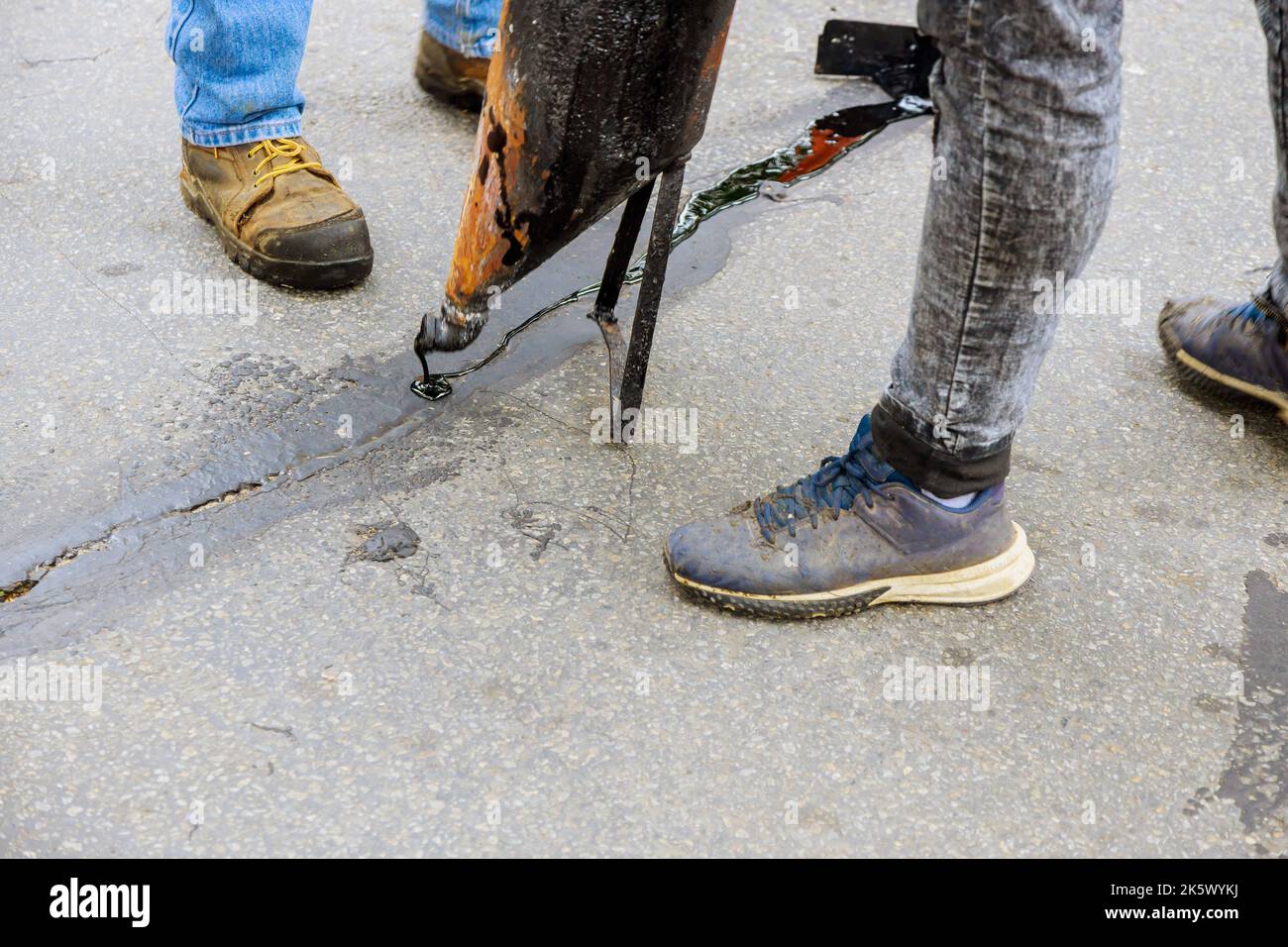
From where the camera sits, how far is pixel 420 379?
6.96ft

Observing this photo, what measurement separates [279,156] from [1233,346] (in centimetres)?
186

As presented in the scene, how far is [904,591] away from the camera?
1.73 metres

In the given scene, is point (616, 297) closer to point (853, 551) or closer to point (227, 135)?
point (853, 551)

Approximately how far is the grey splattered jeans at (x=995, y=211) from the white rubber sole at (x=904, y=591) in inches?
5.6

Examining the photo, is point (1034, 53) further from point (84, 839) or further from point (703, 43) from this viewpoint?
point (84, 839)

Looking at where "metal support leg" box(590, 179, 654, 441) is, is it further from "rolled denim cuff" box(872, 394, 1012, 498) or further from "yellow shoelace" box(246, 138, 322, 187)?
"yellow shoelace" box(246, 138, 322, 187)

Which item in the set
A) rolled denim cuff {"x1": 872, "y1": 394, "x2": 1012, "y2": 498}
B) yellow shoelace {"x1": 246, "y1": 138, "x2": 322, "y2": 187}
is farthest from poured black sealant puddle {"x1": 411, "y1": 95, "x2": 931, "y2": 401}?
rolled denim cuff {"x1": 872, "y1": 394, "x2": 1012, "y2": 498}

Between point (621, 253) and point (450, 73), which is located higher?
point (621, 253)

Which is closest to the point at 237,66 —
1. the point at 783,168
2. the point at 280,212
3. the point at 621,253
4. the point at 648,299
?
the point at 280,212

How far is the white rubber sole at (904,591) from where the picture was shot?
5.59 ft

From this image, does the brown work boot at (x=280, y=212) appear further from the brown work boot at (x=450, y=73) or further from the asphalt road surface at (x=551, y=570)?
the brown work boot at (x=450, y=73)

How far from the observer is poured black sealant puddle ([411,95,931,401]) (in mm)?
2375

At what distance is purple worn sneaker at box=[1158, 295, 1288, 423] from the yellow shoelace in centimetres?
172

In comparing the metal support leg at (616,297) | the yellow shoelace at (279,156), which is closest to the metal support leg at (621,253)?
the metal support leg at (616,297)
